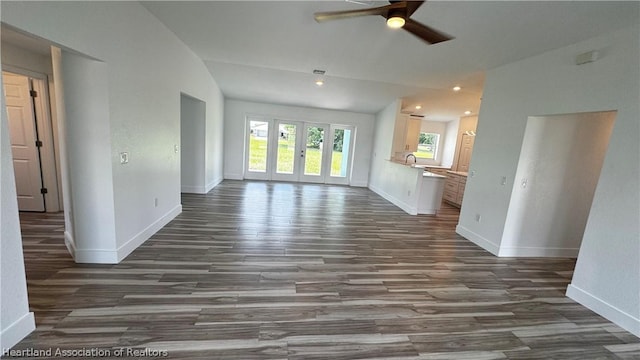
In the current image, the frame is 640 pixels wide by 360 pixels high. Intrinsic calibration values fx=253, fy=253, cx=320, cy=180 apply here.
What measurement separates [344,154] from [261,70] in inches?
159

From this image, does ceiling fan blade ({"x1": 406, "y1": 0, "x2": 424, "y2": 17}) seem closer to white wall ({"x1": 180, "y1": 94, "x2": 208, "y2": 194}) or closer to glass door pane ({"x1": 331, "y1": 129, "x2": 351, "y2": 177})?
white wall ({"x1": 180, "y1": 94, "x2": 208, "y2": 194})

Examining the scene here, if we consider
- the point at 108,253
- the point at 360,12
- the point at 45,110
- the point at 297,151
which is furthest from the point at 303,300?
the point at 297,151

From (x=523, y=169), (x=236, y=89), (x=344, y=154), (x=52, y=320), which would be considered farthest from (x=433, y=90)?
(x=52, y=320)

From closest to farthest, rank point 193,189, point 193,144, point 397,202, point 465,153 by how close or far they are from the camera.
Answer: point 193,144, point 193,189, point 397,202, point 465,153

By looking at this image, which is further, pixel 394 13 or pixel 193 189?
pixel 193 189

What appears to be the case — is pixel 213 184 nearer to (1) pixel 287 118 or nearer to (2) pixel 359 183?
(1) pixel 287 118

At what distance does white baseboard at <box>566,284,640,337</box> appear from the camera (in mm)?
2174

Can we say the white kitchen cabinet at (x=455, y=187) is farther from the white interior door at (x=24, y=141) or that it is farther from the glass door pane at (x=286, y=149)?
the white interior door at (x=24, y=141)

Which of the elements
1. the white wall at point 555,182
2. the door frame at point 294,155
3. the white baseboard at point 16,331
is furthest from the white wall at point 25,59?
the white wall at point 555,182

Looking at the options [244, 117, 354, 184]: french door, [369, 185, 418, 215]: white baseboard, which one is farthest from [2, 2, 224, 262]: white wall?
[369, 185, 418, 215]: white baseboard

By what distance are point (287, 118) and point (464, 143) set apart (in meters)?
5.44

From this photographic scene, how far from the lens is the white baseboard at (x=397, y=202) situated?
214 inches

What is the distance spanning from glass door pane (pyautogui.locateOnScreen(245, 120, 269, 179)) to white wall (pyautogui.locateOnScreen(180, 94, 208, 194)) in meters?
2.34

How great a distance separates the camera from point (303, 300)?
2277 mm
